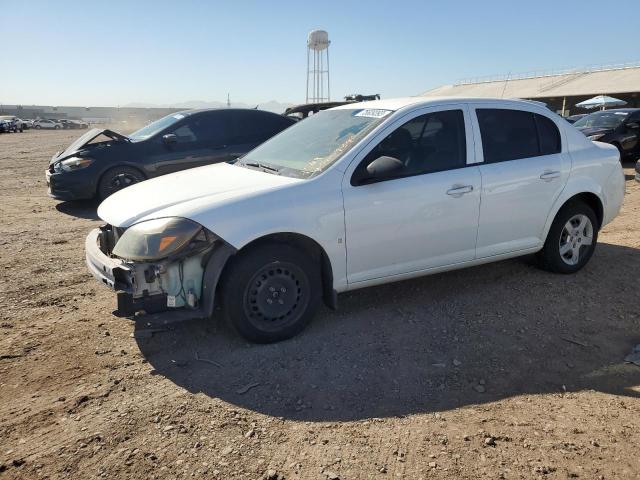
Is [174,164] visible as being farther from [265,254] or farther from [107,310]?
[265,254]

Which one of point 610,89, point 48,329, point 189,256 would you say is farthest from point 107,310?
point 610,89

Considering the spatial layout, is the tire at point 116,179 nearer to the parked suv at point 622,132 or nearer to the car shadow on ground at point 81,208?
the car shadow on ground at point 81,208

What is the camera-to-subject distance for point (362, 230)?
3789mm

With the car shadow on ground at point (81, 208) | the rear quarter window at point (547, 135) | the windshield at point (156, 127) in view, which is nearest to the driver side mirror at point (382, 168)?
the rear quarter window at point (547, 135)

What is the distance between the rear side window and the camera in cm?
441

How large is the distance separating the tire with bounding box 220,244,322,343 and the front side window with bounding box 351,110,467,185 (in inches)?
36.2

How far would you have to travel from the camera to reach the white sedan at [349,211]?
3408mm

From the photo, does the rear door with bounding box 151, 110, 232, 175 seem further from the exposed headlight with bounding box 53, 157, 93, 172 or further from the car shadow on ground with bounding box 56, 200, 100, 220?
the car shadow on ground with bounding box 56, 200, 100, 220

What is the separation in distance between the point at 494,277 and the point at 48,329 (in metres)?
4.04

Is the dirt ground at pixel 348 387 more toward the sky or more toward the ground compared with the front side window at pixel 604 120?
more toward the ground

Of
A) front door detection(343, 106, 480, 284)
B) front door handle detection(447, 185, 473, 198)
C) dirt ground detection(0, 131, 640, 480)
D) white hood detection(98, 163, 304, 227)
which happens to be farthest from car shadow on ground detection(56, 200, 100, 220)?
front door handle detection(447, 185, 473, 198)

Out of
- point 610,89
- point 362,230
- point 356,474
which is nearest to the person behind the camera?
point 356,474

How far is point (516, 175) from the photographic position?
442 cm

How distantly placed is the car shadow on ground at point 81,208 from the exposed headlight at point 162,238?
490 centimetres
